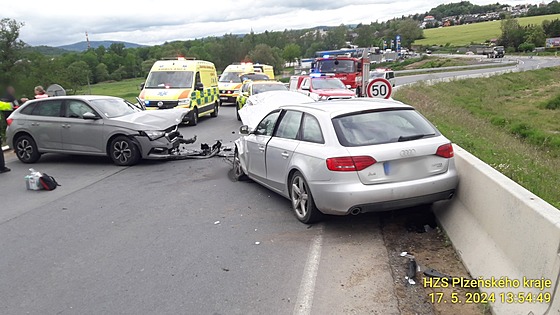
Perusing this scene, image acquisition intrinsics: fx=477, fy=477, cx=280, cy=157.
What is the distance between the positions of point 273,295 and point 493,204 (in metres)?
2.12

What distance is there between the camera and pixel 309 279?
450 centimetres

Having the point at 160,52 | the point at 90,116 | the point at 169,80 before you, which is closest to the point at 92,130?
the point at 90,116

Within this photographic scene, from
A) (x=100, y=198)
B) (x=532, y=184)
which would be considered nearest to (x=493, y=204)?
(x=532, y=184)

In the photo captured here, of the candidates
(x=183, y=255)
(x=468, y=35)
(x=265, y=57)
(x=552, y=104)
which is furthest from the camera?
Answer: (x=468, y=35)

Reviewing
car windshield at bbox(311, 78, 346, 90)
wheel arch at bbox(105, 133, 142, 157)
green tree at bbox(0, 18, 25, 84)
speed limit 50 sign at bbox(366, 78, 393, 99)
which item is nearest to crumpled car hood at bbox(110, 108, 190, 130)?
wheel arch at bbox(105, 133, 142, 157)

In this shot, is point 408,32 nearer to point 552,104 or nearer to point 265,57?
point 265,57

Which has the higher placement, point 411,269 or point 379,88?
point 379,88

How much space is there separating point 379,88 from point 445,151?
6.52m


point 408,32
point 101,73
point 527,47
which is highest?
point 408,32

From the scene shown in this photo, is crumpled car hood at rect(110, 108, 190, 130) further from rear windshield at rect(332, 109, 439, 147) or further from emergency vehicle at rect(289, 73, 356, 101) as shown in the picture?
emergency vehicle at rect(289, 73, 356, 101)

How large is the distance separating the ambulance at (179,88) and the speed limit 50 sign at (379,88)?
7.61 m

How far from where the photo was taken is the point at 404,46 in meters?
124

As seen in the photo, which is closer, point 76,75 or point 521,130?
point 521,130

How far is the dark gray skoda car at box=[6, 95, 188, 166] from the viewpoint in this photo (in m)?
10.4
